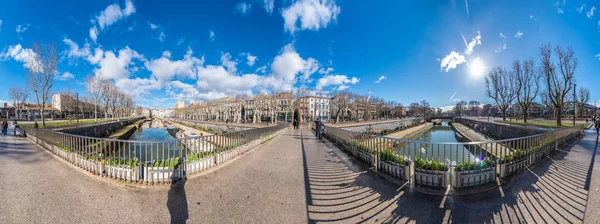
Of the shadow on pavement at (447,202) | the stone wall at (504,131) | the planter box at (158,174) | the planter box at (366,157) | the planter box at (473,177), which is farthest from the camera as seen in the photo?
the stone wall at (504,131)

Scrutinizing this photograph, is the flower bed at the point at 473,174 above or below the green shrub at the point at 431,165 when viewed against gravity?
below

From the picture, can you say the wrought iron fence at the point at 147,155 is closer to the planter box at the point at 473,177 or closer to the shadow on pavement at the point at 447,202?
the shadow on pavement at the point at 447,202

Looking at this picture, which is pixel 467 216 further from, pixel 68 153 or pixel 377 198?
pixel 68 153

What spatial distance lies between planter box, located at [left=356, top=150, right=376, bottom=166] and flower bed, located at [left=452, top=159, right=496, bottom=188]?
7.61 ft

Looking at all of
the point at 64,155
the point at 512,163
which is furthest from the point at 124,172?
the point at 512,163

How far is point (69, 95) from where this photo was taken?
199ft

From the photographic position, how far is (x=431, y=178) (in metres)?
4.92

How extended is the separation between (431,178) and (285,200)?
3563 millimetres

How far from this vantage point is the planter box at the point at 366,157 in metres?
6.93

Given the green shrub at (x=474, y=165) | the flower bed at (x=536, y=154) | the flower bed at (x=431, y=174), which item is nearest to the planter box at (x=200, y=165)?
the flower bed at (x=431, y=174)

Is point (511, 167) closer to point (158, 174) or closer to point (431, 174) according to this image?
point (431, 174)

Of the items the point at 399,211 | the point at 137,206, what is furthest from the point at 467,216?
the point at 137,206

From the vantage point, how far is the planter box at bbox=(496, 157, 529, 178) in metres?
5.41

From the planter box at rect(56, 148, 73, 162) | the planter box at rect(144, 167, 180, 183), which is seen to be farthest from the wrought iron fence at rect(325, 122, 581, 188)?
the planter box at rect(56, 148, 73, 162)
